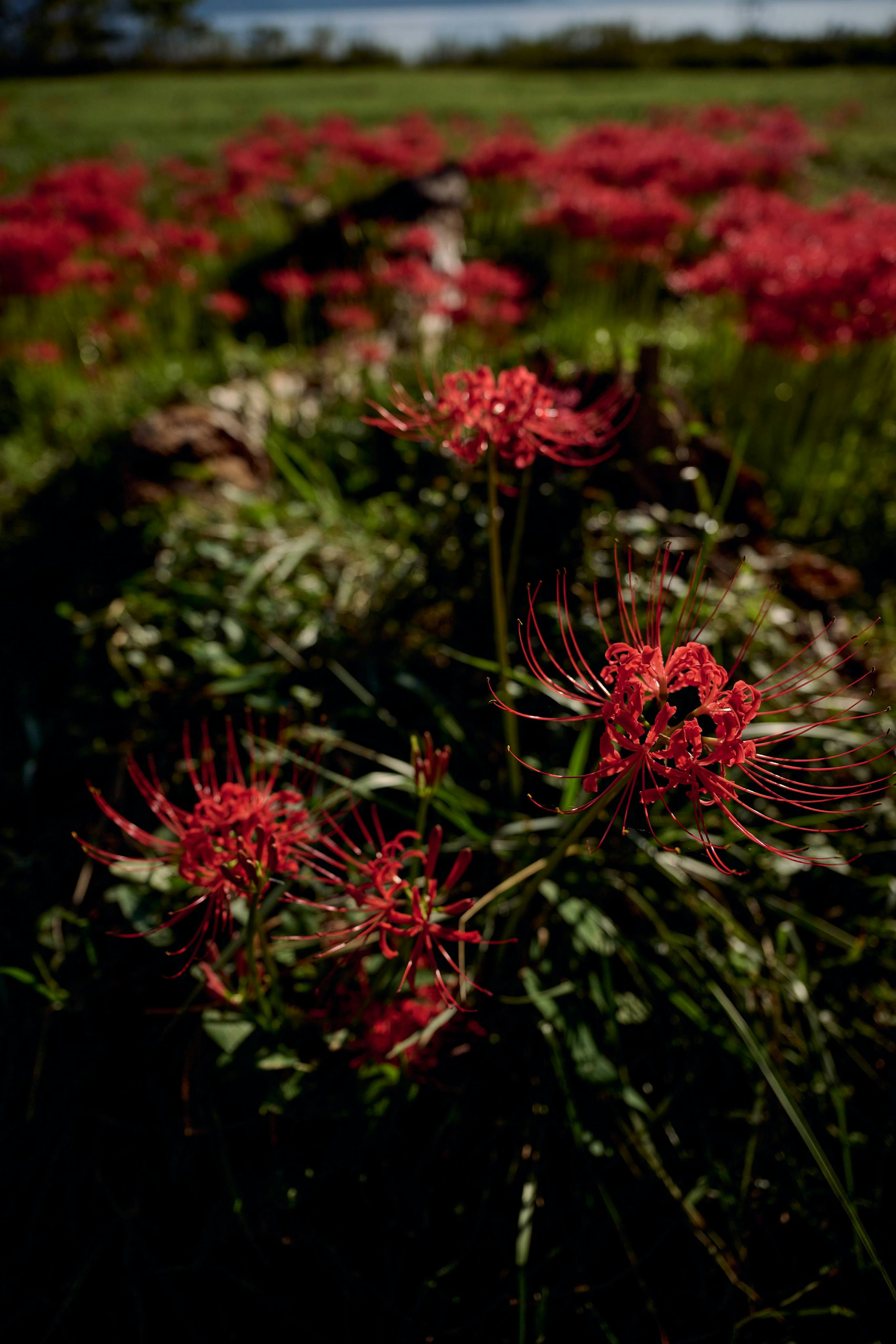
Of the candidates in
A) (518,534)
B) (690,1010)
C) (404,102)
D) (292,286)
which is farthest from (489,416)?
(404,102)

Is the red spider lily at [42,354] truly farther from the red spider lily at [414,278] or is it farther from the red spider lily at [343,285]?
the red spider lily at [414,278]

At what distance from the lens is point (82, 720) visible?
2.16 metres

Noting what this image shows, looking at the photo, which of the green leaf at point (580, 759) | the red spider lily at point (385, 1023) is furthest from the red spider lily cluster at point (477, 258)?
the red spider lily at point (385, 1023)

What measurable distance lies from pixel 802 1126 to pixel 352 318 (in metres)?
3.80

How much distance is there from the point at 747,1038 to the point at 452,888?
1.98 feet

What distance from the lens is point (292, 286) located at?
412 cm

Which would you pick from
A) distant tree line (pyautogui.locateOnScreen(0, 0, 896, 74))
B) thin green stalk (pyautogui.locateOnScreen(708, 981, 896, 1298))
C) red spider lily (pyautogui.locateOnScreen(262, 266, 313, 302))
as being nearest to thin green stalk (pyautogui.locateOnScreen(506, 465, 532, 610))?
thin green stalk (pyautogui.locateOnScreen(708, 981, 896, 1298))

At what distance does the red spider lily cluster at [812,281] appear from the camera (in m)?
2.88

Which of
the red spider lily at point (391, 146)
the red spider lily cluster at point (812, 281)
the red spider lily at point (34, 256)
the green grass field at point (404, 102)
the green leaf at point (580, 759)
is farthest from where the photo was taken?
the green grass field at point (404, 102)

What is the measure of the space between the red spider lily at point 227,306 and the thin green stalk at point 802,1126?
428cm

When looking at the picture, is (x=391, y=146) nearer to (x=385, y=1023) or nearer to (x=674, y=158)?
(x=674, y=158)

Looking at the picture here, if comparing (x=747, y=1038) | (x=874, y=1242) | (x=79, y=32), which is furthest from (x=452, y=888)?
(x=79, y=32)

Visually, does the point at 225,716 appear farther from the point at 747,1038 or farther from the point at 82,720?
the point at 747,1038

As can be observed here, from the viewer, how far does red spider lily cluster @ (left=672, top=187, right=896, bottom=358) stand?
2.88 metres
